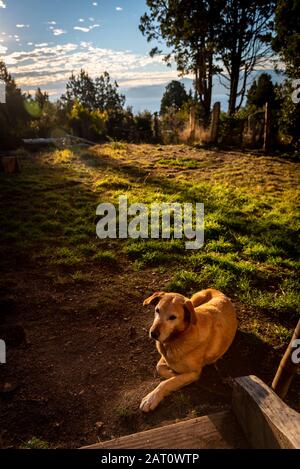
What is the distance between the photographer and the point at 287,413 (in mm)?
1888

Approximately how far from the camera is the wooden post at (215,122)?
56.3 ft

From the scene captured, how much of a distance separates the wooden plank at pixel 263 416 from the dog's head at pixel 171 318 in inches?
36.9

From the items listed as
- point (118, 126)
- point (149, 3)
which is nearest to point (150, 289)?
point (118, 126)

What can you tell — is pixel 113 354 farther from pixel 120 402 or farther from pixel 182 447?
pixel 182 447

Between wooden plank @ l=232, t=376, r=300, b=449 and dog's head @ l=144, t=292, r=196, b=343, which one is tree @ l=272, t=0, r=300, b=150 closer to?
dog's head @ l=144, t=292, r=196, b=343

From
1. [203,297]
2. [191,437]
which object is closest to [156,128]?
[203,297]

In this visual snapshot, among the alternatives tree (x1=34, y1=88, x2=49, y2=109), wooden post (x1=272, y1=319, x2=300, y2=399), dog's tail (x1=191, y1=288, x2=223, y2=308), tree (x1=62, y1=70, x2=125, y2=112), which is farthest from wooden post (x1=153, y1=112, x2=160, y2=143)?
tree (x1=62, y1=70, x2=125, y2=112)

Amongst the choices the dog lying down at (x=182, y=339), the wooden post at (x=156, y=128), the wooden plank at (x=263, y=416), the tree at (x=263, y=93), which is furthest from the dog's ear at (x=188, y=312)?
the tree at (x=263, y=93)

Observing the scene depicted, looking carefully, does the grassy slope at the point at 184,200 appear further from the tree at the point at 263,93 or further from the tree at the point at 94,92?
the tree at the point at 94,92

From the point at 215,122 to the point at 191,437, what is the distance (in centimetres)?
1718

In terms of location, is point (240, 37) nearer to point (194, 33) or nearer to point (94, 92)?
point (194, 33)

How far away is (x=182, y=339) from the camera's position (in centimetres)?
325

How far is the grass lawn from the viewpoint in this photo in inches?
143

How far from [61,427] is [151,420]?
32.0 inches
